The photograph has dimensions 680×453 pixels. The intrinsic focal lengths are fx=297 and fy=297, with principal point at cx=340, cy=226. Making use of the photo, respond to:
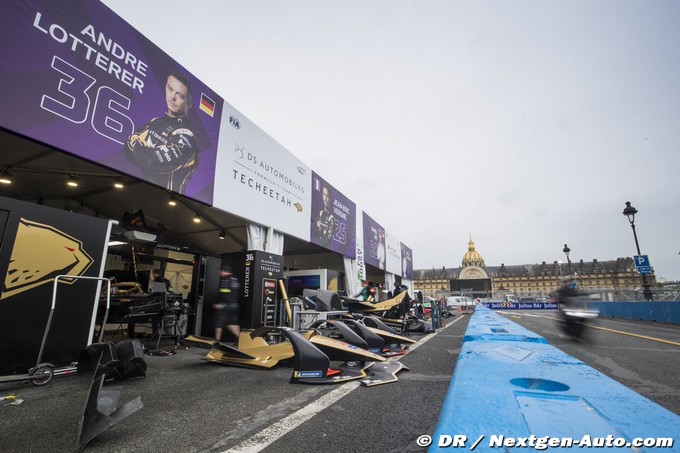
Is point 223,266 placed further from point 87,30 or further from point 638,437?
point 638,437

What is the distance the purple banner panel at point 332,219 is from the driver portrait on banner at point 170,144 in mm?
6952

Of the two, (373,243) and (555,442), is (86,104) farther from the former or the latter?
(373,243)

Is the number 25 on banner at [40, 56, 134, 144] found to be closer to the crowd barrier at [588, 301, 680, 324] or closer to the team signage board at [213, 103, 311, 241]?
the team signage board at [213, 103, 311, 241]

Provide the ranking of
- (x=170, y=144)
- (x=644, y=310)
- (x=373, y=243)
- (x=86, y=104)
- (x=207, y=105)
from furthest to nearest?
(x=373, y=243), (x=644, y=310), (x=207, y=105), (x=170, y=144), (x=86, y=104)

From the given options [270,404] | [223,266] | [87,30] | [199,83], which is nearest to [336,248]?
[223,266]

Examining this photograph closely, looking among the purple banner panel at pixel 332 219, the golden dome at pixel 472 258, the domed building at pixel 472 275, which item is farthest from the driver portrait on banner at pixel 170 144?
the golden dome at pixel 472 258

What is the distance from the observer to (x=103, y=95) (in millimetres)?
6293

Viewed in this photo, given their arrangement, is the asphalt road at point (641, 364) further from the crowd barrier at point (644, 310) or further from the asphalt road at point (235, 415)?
the crowd barrier at point (644, 310)

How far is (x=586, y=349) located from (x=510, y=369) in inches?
198

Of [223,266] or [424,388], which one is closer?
[424,388]

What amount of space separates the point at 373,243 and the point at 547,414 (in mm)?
22116

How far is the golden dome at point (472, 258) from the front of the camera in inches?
3910

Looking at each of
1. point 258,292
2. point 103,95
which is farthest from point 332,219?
point 103,95

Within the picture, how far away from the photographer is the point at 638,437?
940 millimetres
